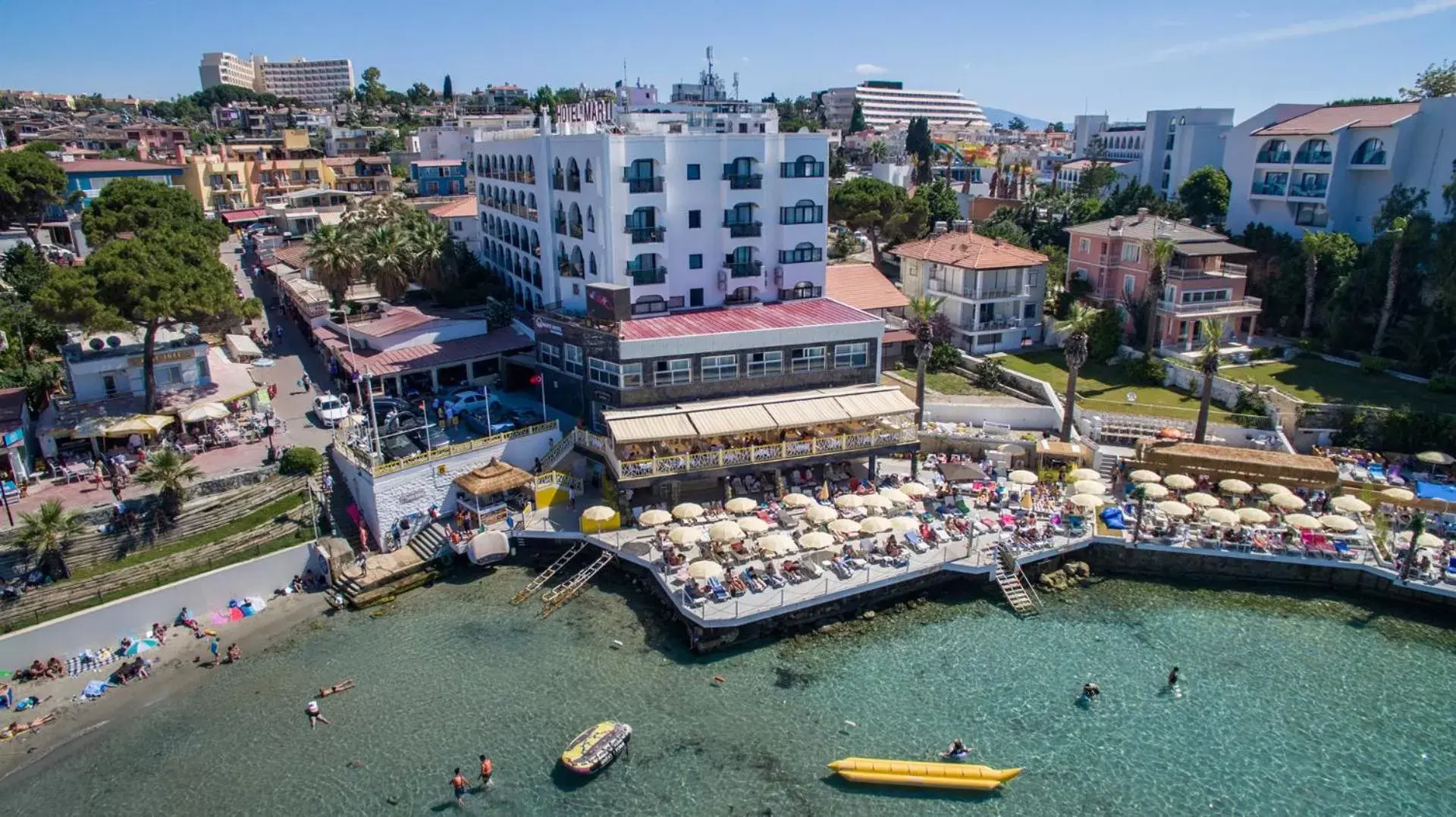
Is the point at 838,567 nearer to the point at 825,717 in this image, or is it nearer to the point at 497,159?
the point at 825,717

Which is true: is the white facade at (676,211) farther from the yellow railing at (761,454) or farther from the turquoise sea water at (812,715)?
the turquoise sea water at (812,715)

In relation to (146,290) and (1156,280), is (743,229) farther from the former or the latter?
(146,290)

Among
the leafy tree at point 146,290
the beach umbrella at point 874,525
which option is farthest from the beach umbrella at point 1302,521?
the leafy tree at point 146,290

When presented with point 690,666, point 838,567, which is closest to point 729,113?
point 838,567

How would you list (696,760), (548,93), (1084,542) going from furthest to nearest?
(548,93) < (1084,542) < (696,760)

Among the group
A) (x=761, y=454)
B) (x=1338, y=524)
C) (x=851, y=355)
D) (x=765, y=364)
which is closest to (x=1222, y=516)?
(x=1338, y=524)

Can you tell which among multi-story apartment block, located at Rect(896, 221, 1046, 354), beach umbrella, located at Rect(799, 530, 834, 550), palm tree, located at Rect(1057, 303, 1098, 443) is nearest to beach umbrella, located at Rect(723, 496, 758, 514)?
beach umbrella, located at Rect(799, 530, 834, 550)
